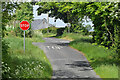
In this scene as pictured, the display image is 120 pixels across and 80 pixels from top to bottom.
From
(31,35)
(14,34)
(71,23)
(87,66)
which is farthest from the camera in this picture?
(71,23)

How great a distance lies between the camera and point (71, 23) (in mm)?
46562

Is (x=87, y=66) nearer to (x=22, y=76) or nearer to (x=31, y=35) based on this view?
Answer: (x=22, y=76)

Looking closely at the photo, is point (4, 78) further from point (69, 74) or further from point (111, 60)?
point (111, 60)

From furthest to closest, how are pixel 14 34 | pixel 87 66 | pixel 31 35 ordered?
pixel 31 35
pixel 14 34
pixel 87 66

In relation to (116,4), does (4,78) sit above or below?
below

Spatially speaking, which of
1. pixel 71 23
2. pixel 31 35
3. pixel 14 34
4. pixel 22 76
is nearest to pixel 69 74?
pixel 22 76

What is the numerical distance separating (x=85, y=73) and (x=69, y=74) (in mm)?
→ 1192

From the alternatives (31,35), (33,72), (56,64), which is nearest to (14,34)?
(31,35)

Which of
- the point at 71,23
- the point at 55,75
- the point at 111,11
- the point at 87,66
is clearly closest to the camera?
the point at 111,11

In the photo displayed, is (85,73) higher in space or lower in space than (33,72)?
lower

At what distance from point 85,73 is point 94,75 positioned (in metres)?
0.66

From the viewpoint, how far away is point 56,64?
15047 mm

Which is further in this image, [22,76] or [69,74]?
[69,74]

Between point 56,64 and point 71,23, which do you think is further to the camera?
point 71,23
